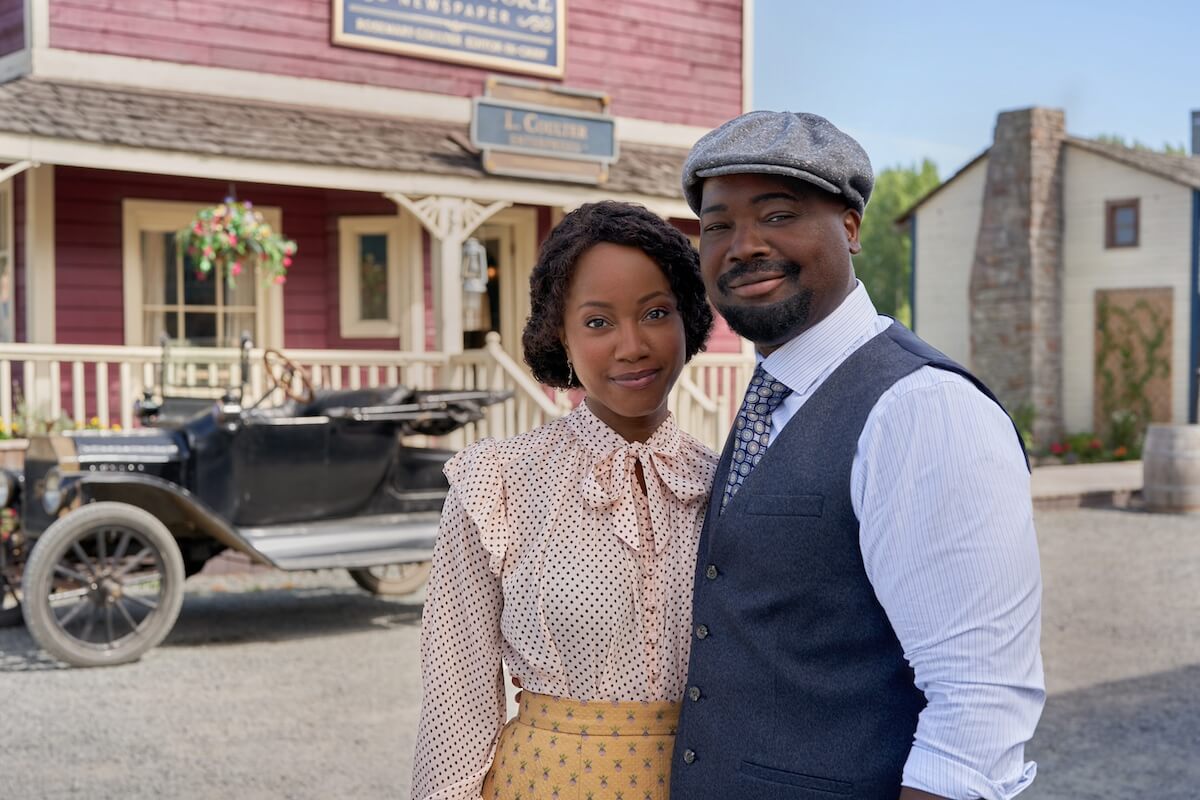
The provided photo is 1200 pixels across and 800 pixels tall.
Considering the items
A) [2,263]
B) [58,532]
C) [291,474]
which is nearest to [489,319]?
[2,263]

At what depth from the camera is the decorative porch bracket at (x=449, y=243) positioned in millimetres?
11711

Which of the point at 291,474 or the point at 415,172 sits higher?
the point at 415,172

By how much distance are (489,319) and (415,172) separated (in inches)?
115

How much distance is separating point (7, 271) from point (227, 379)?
234 cm

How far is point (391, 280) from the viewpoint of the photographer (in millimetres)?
13055

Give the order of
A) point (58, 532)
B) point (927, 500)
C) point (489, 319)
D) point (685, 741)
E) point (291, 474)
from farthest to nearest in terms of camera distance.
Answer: point (489, 319) < point (291, 474) < point (58, 532) < point (685, 741) < point (927, 500)

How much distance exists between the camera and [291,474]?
780 cm

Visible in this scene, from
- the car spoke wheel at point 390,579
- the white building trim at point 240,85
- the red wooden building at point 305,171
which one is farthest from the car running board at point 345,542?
the white building trim at point 240,85

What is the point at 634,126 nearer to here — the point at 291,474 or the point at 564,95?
the point at 564,95

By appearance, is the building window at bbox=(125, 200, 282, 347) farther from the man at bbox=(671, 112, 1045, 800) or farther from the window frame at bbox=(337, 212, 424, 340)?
the man at bbox=(671, 112, 1045, 800)

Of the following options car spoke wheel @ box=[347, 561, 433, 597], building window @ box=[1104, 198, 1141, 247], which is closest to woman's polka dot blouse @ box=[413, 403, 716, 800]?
car spoke wheel @ box=[347, 561, 433, 597]

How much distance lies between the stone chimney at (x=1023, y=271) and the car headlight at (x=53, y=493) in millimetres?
18242

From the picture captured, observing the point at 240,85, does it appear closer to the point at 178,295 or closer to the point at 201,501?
the point at 178,295

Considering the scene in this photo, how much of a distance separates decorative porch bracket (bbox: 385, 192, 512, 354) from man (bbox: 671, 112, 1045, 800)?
1001cm
